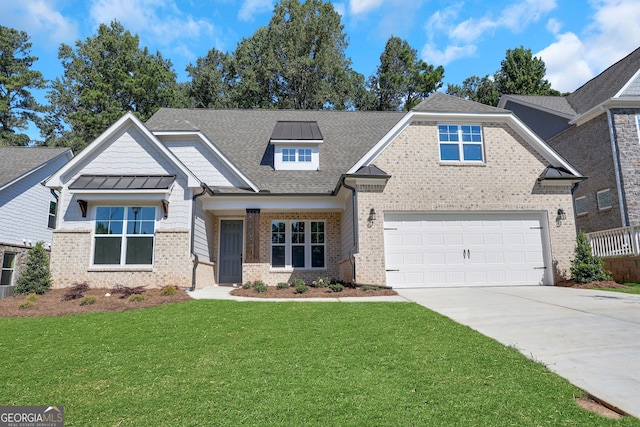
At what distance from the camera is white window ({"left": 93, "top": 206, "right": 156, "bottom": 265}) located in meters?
12.5

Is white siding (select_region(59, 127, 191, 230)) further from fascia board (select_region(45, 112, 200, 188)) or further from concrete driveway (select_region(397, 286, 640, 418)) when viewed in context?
concrete driveway (select_region(397, 286, 640, 418))

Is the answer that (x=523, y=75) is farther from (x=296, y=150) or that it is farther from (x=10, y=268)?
(x=10, y=268)

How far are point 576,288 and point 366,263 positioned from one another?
6229 millimetres

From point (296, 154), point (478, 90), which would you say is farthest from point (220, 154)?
point (478, 90)

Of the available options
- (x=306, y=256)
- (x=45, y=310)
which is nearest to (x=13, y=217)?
(x=45, y=310)

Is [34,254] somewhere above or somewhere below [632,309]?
above

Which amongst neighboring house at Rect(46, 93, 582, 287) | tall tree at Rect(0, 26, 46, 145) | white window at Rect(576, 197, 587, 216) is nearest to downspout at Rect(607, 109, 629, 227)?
white window at Rect(576, 197, 587, 216)

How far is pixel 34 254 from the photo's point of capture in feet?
38.2

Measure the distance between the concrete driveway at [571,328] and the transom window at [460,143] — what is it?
4743mm

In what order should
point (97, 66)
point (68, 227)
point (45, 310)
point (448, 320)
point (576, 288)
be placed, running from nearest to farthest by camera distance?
point (448, 320) → point (45, 310) → point (576, 288) → point (68, 227) → point (97, 66)

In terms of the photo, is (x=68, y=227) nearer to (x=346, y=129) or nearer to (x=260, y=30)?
(x=346, y=129)

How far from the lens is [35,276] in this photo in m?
11.6

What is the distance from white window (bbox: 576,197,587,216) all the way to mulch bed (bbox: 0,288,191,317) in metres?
18.4

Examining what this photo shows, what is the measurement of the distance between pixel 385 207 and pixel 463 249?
293cm
